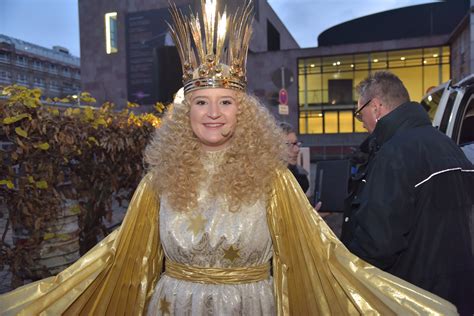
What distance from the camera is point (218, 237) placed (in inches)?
78.7

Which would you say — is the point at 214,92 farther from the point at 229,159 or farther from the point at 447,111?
the point at 447,111

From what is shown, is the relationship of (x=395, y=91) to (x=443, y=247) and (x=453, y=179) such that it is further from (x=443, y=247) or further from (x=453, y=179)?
(x=443, y=247)

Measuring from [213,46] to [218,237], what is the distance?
3.30 feet

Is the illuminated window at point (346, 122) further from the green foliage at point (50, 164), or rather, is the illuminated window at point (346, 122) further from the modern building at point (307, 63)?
the green foliage at point (50, 164)

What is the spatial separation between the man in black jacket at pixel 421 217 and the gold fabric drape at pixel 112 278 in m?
1.16

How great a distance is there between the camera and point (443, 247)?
237cm

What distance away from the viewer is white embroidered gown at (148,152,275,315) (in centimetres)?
200

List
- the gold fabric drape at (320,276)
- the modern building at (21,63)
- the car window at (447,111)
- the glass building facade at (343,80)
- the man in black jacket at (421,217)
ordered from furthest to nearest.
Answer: the glass building facade at (343,80) → the modern building at (21,63) → the car window at (447,111) → the man in black jacket at (421,217) → the gold fabric drape at (320,276)

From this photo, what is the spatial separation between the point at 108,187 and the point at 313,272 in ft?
11.6

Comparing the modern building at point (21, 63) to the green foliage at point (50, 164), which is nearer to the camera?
the green foliage at point (50, 164)

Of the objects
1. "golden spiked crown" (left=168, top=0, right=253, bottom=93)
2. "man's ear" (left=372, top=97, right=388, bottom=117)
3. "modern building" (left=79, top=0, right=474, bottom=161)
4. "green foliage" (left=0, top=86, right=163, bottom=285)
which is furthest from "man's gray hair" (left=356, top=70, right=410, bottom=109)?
"modern building" (left=79, top=0, right=474, bottom=161)

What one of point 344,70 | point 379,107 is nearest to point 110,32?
point 344,70

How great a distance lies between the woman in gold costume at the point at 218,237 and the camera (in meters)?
1.98

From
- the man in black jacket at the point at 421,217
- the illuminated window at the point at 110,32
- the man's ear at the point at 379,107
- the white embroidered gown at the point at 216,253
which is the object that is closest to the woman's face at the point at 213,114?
the white embroidered gown at the point at 216,253
